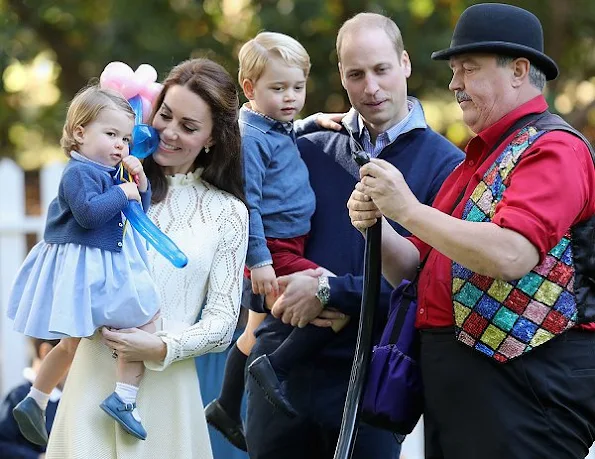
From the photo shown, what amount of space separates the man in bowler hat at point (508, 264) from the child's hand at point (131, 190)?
64cm

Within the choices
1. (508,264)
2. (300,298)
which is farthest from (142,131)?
(508,264)

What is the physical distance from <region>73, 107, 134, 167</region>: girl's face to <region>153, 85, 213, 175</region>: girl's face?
18 cm

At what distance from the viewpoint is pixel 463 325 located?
10.2 ft

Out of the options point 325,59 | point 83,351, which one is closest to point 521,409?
point 83,351

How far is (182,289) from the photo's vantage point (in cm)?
358

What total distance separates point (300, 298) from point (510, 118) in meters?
0.98

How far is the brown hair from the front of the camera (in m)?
3.62

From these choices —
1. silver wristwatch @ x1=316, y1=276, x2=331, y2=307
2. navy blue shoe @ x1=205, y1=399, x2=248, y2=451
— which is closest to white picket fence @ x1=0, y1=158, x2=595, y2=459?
navy blue shoe @ x1=205, y1=399, x2=248, y2=451

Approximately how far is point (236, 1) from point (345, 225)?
555cm

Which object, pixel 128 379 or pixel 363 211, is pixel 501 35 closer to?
pixel 363 211

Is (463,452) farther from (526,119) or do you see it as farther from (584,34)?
(584,34)

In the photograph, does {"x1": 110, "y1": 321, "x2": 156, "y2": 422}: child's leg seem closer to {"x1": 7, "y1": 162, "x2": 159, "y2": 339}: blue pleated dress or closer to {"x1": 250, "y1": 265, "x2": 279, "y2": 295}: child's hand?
{"x1": 7, "y1": 162, "x2": 159, "y2": 339}: blue pleated dress

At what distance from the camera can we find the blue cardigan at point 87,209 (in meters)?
3.30

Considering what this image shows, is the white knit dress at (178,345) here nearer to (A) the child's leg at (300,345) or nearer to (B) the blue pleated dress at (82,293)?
(B) the blue pleated dress at (82,293)
